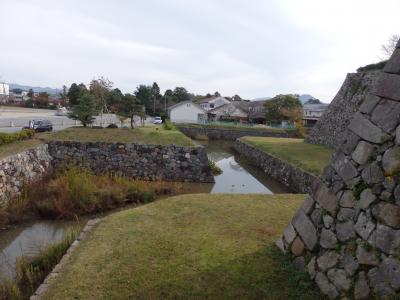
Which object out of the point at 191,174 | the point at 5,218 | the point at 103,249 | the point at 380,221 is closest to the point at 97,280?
the point at 103,249

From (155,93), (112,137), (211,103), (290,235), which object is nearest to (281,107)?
(211,103)

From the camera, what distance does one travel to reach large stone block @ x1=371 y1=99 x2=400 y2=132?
369 centimetres

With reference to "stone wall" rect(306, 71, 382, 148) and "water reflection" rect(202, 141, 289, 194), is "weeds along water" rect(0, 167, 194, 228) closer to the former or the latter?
"water reflection" rect(202, 141, 289, 194)

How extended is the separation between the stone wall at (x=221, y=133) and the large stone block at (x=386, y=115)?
37.3 m

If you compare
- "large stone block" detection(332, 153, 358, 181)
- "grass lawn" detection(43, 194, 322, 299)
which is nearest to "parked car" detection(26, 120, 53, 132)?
"grass lawn" detection(43, 194, 322, 299)

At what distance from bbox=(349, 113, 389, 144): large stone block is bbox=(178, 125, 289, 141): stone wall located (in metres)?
37.0

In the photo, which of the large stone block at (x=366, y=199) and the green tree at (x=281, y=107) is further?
the green tree at (x=281, y=107)

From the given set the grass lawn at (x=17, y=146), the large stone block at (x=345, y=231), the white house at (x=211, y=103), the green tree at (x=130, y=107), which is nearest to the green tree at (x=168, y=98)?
the white house at (x=211, y=103)

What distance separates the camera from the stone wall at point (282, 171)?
14.4 metres

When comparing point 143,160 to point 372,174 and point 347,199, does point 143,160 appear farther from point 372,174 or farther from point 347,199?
point 372,174

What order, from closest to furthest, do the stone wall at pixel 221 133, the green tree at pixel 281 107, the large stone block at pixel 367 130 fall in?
the large stone block at pixel 367 130 < the stone wall at pixel 221 133 < the green tree at pixel 281 107

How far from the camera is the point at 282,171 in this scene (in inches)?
695

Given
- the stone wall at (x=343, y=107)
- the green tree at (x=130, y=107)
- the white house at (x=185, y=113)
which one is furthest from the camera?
the white house at (x=185, y=113)

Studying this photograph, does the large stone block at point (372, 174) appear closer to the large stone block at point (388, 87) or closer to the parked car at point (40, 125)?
the large stone block at point (388, 87)
